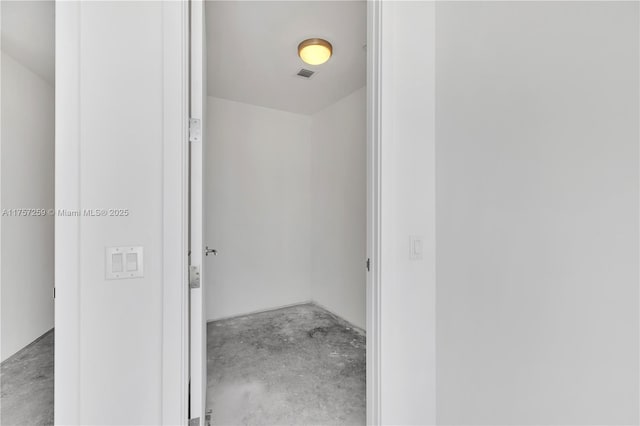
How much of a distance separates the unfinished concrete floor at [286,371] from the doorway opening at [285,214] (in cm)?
1

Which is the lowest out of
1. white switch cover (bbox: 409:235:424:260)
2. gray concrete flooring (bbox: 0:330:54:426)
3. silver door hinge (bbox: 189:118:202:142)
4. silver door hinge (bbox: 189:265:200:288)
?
gray concrete flooring (bbox: 0:330:54:426)

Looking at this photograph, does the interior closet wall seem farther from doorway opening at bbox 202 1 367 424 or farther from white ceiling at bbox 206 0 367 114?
white ceiling at bbox 206 0 367 114

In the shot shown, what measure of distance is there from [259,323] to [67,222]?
8.68ft

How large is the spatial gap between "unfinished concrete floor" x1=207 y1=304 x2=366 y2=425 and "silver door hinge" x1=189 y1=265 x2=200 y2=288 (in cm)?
114

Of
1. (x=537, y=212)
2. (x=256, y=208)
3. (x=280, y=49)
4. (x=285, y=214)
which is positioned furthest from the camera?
(x=285, y=214)

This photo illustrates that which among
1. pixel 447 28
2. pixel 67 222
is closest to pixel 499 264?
pixel 447 28

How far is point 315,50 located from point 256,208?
201 centimetres

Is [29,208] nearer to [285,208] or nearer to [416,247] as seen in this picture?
[416,247]

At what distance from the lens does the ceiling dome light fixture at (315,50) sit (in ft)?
6.87

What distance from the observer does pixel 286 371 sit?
7.36 feet

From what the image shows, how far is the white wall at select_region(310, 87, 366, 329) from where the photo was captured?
307 cm

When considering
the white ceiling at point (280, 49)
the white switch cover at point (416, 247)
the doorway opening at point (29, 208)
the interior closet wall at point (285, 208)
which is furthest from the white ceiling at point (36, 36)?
the interior closet wall at point (285, 208)

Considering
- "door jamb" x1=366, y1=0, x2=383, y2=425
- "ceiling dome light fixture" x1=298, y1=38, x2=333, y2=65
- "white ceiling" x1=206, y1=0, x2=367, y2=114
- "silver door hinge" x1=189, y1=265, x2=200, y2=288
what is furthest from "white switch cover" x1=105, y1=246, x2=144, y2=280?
"ceiling dome light fixture" x1=298, y1=38, x2=333, y2=65

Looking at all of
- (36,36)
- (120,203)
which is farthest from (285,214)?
(36,36)
